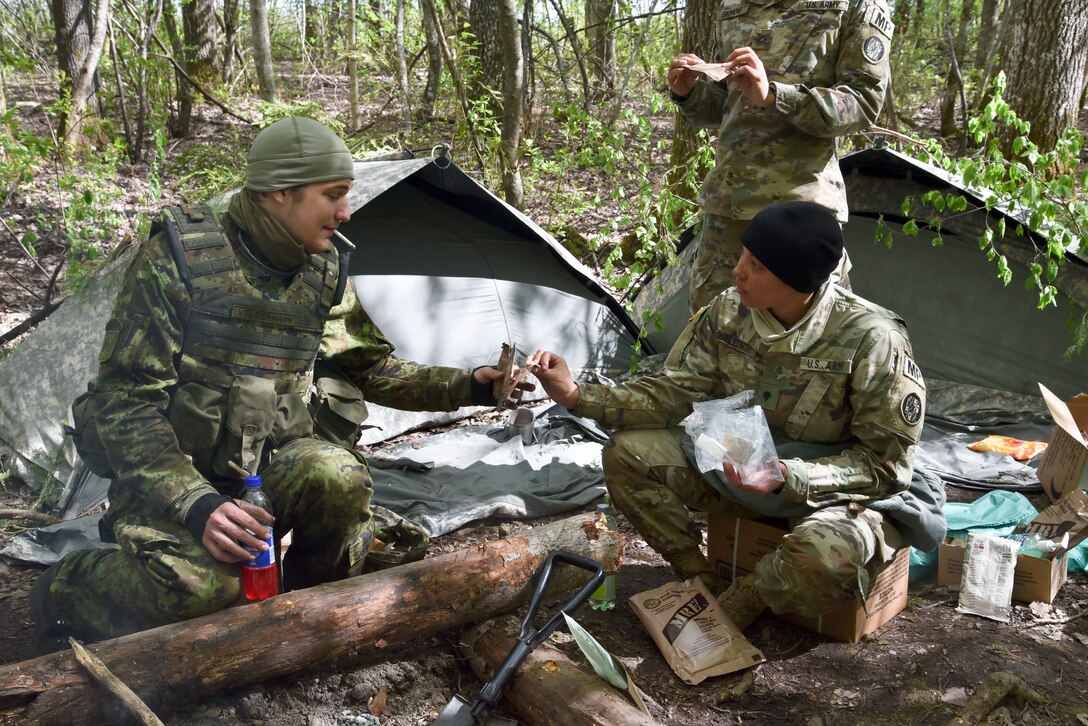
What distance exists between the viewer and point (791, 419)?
277cm

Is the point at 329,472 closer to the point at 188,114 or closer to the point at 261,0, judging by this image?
the point at 261,0

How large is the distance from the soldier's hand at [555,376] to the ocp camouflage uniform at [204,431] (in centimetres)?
62

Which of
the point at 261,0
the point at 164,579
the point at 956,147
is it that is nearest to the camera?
the point at 164,579

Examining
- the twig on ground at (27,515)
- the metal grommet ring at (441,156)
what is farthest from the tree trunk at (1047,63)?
the twig on ground at (27,515)

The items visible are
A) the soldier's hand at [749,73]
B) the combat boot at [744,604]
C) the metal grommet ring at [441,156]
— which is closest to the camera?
the combat boot at [744,604]

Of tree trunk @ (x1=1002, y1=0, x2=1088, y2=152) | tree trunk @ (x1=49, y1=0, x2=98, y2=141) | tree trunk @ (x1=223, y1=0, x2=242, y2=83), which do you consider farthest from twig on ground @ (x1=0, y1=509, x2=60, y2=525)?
tree trunk @ (x1=223, y1=0, x2=242, y2=83)

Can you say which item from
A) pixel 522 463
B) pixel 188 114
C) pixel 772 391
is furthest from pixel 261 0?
pixel 772 391

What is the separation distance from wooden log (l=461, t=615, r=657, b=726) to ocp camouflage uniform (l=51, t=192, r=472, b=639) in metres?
0.51

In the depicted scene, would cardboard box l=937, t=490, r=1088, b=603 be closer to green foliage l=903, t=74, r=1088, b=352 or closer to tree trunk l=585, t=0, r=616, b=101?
green foliage l=903, t=74, r=1088, b=352

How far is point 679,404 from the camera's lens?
2.97m

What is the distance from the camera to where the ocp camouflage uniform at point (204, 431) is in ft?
7.54

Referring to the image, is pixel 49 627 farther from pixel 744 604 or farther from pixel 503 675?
pixel 744 604

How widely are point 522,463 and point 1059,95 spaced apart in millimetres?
4691

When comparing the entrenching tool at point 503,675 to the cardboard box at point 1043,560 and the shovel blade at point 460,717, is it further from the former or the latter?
the cardboard box at point 1043,560
